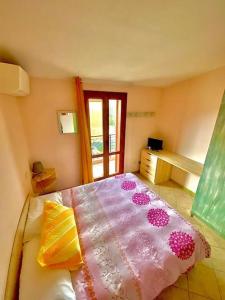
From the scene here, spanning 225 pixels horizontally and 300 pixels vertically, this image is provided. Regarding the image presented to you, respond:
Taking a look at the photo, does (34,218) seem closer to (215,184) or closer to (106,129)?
(106,129)

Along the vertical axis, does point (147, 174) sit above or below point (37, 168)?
below

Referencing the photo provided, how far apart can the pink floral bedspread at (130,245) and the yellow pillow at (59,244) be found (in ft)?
0.37

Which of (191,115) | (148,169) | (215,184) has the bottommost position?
(148,169)

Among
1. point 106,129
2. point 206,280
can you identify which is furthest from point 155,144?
point 206,280

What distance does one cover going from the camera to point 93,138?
295 centimetres

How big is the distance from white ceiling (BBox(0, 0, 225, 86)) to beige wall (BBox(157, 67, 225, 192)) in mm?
434

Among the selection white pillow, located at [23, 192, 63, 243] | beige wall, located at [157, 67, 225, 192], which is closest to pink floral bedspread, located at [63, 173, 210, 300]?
white pillow, located at [23, 192, 63, 243]

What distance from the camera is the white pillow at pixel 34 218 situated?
1286 mm

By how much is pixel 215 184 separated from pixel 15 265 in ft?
7.77

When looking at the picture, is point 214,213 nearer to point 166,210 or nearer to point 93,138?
point 166,210

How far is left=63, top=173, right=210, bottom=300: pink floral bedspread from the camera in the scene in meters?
1.02

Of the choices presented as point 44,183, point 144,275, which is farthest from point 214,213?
point 44,183

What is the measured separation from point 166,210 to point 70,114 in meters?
2.11

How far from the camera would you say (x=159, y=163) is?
3033mm
